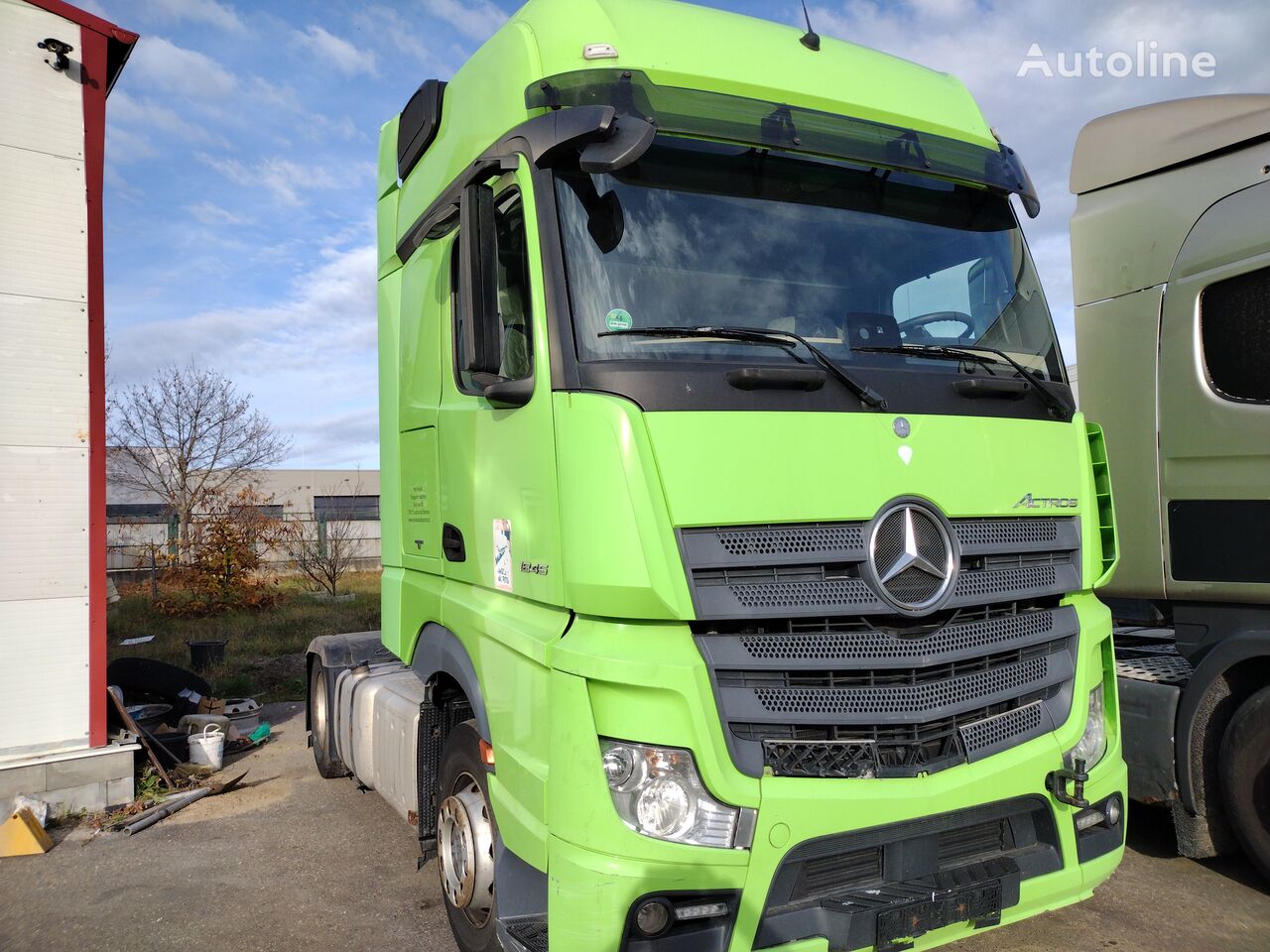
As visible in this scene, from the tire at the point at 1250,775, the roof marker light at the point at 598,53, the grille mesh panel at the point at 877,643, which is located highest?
the roof marker light at the point at 598,53

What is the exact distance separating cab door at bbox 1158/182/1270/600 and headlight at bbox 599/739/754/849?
9.76 ft

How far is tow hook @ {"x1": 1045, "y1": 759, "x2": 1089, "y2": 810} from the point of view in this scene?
9.76 feet

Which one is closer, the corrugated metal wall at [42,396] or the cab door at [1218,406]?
the cab door at [1218,406]

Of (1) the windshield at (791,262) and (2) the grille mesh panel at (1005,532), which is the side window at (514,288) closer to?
(1) the windshield at (791,262)

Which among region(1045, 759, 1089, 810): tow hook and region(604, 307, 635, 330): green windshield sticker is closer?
region(604, 307, 635, 330): green windshield sticker

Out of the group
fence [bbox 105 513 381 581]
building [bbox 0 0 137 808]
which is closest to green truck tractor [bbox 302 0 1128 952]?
building [bbox 0 0 137 808]

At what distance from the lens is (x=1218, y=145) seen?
14.6 feet

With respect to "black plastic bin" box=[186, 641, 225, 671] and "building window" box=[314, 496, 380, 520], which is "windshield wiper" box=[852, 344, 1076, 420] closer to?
"black plastic bin" box=[186, 641, 225, 671]

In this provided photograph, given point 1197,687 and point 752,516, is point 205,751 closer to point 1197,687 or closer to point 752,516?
point 752,516

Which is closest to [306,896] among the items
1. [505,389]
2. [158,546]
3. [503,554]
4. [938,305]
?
[503,554]

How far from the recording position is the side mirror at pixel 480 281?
3.05m

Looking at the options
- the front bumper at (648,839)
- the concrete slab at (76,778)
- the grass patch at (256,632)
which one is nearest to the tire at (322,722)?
the concrete slab at (76,778)

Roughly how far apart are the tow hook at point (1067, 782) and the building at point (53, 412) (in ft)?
18.0

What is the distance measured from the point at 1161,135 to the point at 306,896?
577 centimetres
